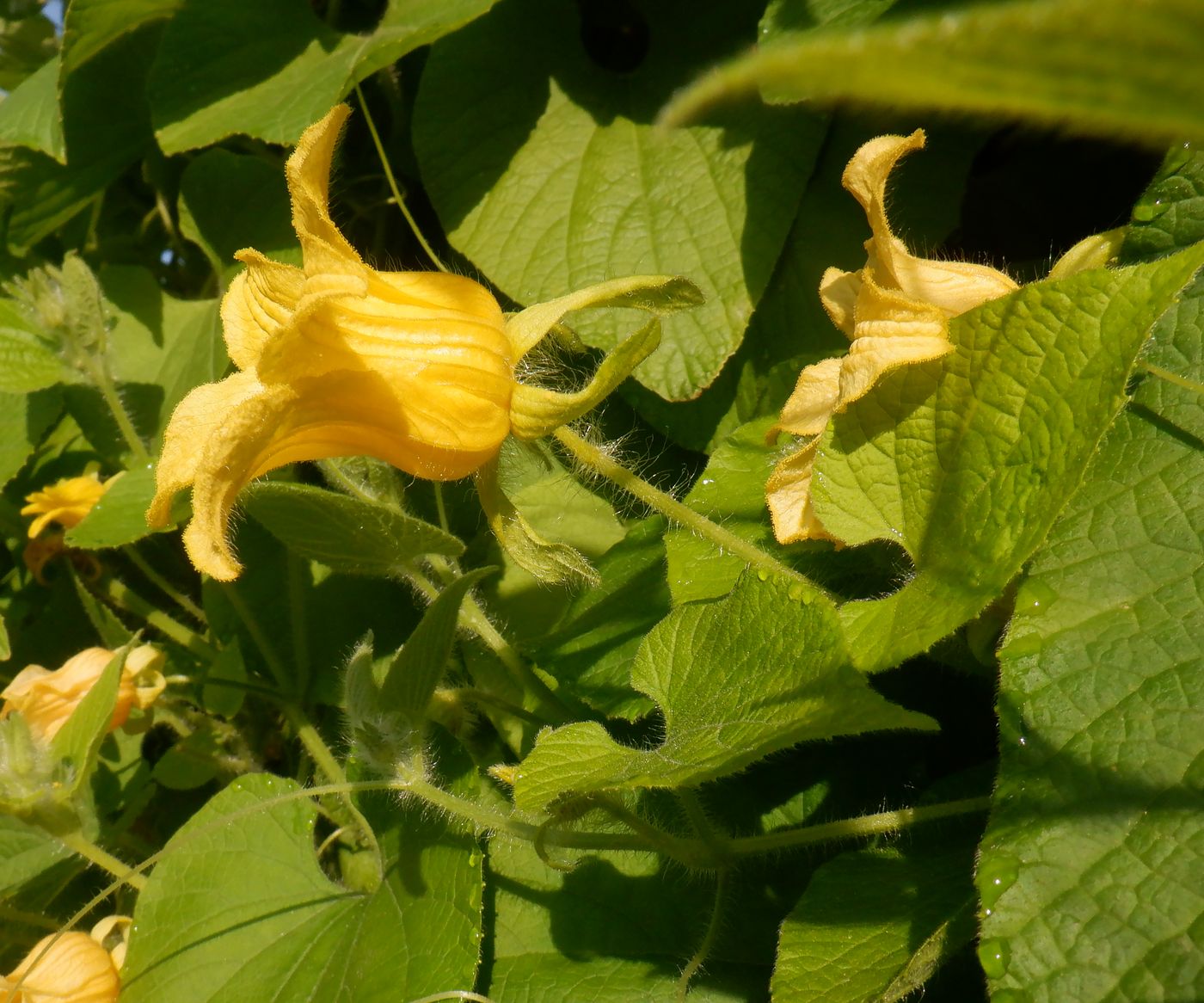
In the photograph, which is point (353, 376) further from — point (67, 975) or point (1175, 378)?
point (67, 975)

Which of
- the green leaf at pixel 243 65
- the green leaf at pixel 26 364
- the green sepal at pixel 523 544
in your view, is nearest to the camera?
the green sepal at pixel 523 544

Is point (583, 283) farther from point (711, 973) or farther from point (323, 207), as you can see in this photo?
point (711, 973)

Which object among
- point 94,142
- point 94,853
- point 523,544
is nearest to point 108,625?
point 94,853

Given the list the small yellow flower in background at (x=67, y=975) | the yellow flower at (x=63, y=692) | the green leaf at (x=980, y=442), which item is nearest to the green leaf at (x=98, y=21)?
the yellow flower at (x=63, y=692)

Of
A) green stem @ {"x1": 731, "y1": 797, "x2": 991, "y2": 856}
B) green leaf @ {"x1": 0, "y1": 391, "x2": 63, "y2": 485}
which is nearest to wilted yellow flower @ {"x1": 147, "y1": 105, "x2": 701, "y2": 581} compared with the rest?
green stem @ {"x1": 731, "y1": 797, "x2": 991, "y2": 856}

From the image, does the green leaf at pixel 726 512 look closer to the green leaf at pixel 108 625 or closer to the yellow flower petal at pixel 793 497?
the yellow flower petal at pixel 793 497

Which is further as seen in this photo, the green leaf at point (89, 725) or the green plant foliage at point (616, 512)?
the green leaf at point (89, 725)
